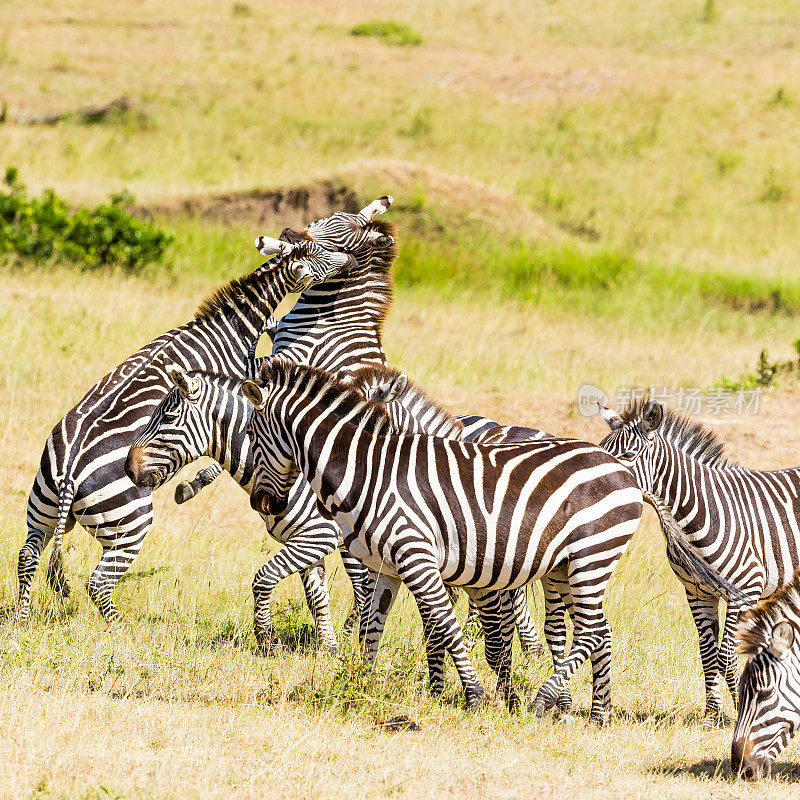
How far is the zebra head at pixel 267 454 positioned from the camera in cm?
577

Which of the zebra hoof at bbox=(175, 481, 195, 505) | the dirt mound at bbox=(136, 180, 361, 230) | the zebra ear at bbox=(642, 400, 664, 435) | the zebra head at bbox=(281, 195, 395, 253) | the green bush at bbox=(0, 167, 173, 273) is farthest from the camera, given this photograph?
the dirt mound at bbox=(136, 180, 361, 230)

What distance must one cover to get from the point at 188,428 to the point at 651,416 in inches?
115

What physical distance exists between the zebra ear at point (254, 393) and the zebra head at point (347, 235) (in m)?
2.35

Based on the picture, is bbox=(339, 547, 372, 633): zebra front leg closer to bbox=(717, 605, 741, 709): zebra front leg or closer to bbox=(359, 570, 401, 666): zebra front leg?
bbox=(359, 570, 401, 666): zebra front leg

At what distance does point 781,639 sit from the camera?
4.94 metres

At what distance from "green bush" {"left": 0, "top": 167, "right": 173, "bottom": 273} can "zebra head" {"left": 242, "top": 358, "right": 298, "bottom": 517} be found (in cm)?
1200

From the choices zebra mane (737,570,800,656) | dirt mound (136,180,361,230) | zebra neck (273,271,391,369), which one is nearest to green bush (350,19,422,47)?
dirt mound (136,180,361,230)

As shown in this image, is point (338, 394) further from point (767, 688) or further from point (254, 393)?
point (767, 688)

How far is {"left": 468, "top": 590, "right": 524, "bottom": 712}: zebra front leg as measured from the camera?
6.02 metres

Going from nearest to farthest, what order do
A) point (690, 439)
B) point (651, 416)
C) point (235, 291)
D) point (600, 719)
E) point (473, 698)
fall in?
1. point (473, 698)
2. point (600, 719)
3. point (651, 416)
4. point (690, 439)
5. point (235, 291)

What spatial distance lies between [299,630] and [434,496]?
1964 mm

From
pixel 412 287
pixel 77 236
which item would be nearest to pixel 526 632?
pixel 412 287

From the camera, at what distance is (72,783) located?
4.40m

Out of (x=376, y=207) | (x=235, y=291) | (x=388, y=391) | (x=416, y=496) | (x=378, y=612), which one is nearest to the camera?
(x=416, y=496)
